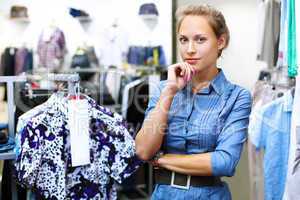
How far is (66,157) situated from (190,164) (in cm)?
63

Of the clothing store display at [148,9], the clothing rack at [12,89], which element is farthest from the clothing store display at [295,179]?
the clothing store display at [148,9]

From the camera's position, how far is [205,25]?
3.98 ft

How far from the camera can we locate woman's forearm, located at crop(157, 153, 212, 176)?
117cm

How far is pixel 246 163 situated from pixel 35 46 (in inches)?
124

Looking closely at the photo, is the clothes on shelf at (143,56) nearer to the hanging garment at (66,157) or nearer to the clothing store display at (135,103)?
the clothing store display at (135,103)

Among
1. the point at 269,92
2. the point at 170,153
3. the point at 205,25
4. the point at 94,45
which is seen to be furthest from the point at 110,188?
the point at 94,45

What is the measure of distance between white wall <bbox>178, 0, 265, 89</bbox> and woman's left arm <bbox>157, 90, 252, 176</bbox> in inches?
58.7

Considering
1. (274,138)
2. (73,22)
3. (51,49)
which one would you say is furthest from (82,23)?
(274,138)

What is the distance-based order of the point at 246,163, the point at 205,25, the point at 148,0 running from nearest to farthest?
1. the point at 205,25
2. the point at 246,163
3. the point at 148,0

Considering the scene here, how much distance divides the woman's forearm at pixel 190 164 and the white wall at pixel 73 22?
3.31 meters

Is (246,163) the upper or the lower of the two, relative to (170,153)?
lower

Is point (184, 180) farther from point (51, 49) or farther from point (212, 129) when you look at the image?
point (51, 49)

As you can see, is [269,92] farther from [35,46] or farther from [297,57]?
[35,46]

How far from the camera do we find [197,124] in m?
1.21
